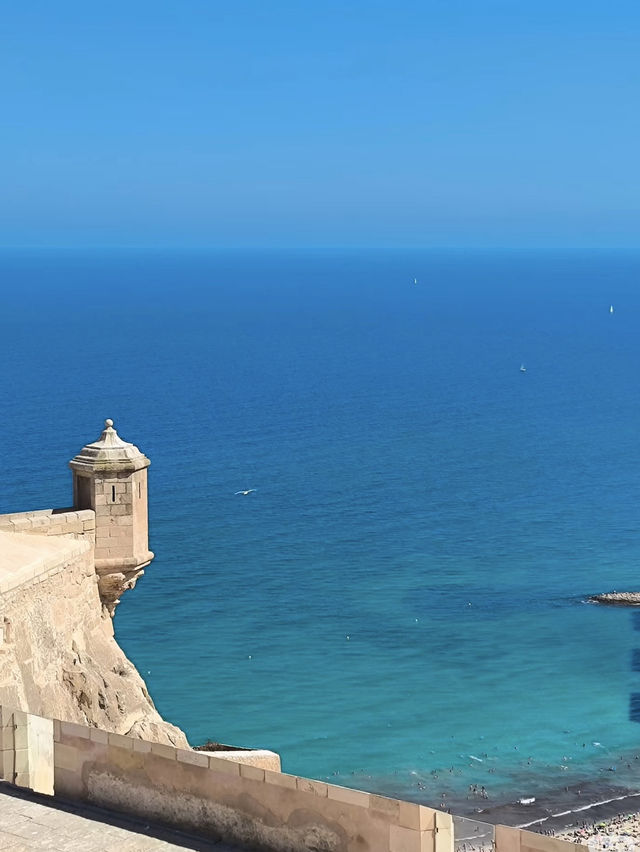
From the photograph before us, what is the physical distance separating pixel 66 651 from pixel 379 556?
42733 mm

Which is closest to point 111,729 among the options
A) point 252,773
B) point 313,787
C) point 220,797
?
point 220,797

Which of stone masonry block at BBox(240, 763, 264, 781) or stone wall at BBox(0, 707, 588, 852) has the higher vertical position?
stone masonry block at BBox(240, 763, 264, 781)

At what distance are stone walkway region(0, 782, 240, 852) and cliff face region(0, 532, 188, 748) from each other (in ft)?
20.0

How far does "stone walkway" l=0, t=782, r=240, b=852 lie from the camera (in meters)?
9.99

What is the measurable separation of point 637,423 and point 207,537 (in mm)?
46387

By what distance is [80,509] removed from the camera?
20.4 meters

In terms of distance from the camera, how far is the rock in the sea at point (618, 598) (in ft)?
183

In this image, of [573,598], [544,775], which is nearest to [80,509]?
[544,775]

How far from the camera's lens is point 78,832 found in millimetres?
10281

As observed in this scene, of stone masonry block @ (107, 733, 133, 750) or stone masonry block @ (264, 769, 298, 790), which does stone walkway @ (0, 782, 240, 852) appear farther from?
stone masonry block @ (264, 769, 298, 790)

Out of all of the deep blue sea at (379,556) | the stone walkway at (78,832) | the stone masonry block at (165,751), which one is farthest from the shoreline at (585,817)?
the stone masonry block at (165,751)

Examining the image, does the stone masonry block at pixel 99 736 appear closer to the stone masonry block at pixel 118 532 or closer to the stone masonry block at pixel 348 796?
the stone masonry block at pixel 348 796

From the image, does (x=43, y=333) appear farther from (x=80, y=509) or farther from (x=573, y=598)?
(x=80, y=509)

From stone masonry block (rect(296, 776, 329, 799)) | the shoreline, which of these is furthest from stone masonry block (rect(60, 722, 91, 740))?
the shoreline
